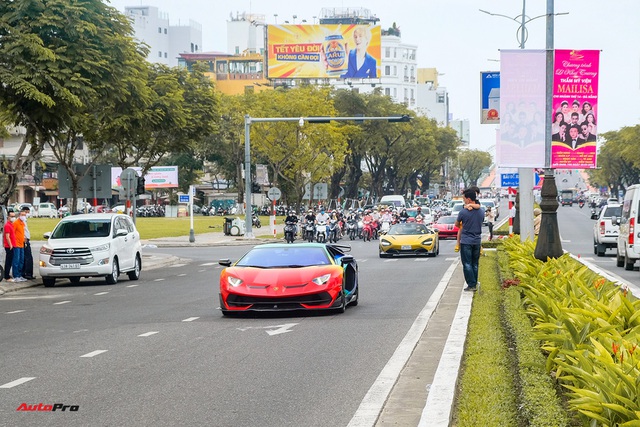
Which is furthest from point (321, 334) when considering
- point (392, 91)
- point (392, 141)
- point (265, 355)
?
point (392, 91)

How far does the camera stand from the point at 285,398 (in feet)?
30.8

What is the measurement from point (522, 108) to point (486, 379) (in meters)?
11.4

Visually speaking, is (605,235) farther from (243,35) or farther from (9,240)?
(243,35)

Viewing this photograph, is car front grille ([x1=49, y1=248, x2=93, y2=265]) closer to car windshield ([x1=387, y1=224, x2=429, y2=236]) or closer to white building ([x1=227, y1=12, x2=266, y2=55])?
car windshield ([x1=387, y1=224, x2=429, y2=236])

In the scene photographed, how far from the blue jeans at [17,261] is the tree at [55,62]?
2947 millimetres

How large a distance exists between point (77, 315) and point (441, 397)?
1088 cm

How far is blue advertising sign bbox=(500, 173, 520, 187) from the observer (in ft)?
153

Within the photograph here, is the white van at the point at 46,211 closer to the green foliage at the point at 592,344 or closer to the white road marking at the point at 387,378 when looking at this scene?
the white road marking at the point at 387,378

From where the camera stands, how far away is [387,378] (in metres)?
10.3

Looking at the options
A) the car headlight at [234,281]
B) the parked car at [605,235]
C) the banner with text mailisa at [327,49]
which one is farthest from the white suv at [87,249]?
the banner with text mailisa at [327,49]

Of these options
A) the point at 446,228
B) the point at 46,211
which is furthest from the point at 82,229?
the point at 46,211

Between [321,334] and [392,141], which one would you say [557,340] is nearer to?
[321,334]

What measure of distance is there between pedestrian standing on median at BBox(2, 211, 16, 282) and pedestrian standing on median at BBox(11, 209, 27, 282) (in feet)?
0.33

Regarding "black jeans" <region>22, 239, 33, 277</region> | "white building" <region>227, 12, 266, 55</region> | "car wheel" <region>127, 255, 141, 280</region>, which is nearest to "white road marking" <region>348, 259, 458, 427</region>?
"car wheel" <region>127, 255, 141, 280</region>
